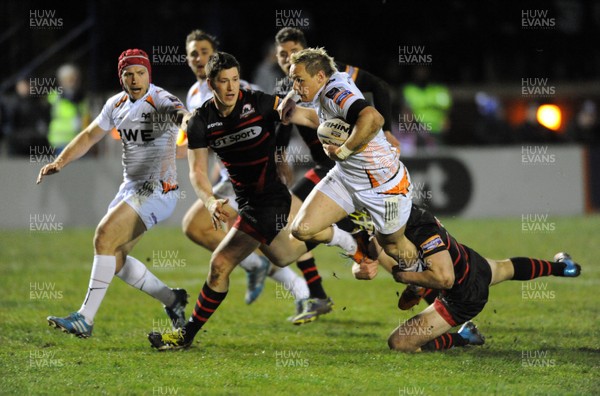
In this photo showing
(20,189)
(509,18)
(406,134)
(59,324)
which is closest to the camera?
(59,324)

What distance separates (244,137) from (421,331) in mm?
2071

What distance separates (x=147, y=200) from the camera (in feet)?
25.8

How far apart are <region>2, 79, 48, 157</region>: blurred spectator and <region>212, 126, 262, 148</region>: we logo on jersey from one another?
1085cm

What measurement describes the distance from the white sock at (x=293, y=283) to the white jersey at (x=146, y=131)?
5.76 feet

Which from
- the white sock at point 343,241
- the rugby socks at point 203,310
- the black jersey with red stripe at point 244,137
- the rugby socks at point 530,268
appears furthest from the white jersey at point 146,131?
the rugby socks at point 530,268

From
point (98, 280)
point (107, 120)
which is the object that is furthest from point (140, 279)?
point (107, 120)

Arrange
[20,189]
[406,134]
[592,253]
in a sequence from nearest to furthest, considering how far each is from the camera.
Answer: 1. [592,253]
2. [20,189]
3. [406,134]

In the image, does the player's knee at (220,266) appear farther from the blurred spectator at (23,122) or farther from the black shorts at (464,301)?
the blurred spectator at (23,122)

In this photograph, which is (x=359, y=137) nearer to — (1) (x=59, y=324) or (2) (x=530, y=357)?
(2) (x=530, y=357)

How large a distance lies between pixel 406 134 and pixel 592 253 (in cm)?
774

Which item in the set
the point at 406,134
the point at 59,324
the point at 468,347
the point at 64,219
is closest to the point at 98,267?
the point at 59,324

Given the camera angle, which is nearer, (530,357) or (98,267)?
(530,357)

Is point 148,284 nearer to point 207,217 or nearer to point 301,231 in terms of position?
point 207,217

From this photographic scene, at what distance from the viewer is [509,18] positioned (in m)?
25.5
